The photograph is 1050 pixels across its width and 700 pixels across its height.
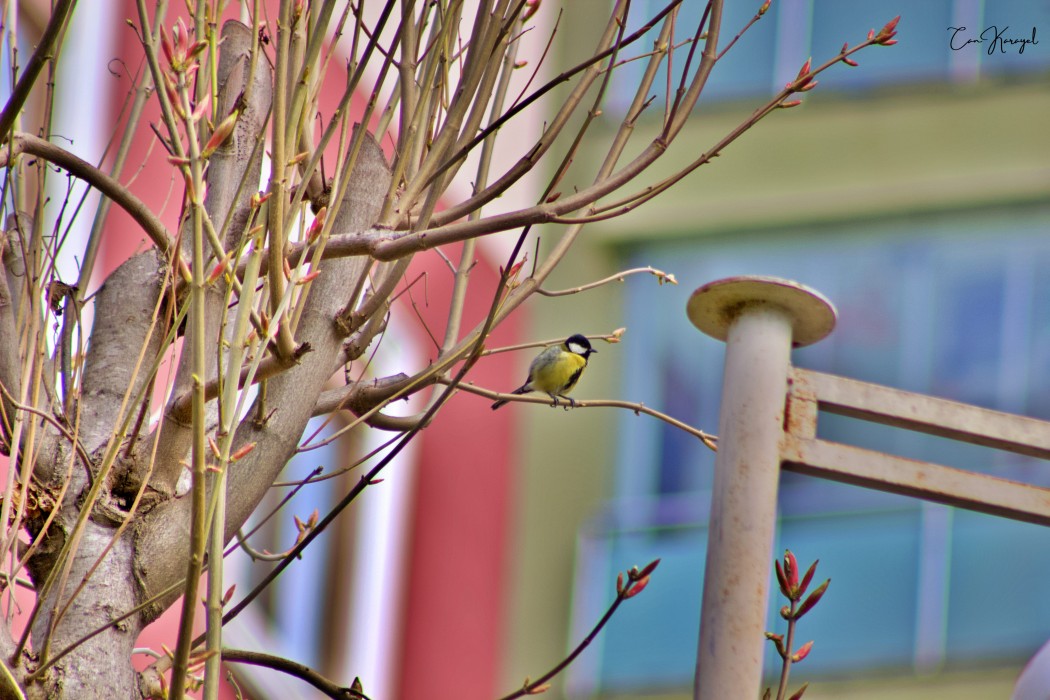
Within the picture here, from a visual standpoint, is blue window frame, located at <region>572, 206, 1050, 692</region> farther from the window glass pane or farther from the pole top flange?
the pole top flange

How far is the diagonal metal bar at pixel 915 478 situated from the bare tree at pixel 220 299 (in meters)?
0.45

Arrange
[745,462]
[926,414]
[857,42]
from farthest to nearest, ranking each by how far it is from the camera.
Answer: [857,42] → [926,414] → [745,462]

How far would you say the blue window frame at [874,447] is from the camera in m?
8.63

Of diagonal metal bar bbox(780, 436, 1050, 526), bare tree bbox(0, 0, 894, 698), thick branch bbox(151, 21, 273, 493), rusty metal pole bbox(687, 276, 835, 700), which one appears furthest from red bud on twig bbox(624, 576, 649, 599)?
thick branch bbox(151, 21, 273, 493)

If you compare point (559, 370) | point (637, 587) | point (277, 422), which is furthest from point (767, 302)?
point (559, 370)

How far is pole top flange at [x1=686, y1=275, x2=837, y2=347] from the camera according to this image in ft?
7.54

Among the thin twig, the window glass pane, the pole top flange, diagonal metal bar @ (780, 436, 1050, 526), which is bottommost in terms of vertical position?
the thin twig

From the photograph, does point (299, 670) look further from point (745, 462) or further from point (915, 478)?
point (915, 478)

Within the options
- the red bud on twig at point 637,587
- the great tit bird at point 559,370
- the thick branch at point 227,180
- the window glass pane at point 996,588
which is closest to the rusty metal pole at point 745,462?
the red bud on twig at point 637,587

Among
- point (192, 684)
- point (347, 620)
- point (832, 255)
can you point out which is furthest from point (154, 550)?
point (832, 255)

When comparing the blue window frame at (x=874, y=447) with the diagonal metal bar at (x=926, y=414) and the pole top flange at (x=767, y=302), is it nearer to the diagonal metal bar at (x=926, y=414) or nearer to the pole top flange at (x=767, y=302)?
the diagonal metal bar at (x=926, y=414)

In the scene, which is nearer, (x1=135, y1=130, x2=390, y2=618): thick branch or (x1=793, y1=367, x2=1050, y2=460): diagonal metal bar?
(x1=793, y1=367, x2=1050, y2=460): diagonal metal bar

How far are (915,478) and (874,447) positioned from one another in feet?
21.7

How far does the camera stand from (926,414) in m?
2.31
